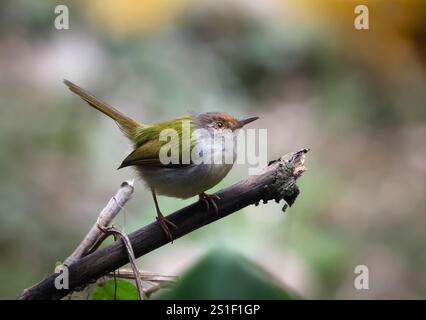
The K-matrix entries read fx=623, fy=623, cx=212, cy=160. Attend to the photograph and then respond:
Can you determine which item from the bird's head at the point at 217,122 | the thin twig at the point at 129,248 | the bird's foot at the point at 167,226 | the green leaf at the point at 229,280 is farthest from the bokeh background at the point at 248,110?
the green leaf at the point at 229,280

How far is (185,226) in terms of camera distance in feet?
5.27

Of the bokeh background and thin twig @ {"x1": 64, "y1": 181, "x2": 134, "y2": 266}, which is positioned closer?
thin twig @ {"x1": 64, "y1": 181, "x2": 134, "y2": 266}

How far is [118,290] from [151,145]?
0.75 m

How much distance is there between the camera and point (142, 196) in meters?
3.84

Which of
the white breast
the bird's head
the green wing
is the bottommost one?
the white breast

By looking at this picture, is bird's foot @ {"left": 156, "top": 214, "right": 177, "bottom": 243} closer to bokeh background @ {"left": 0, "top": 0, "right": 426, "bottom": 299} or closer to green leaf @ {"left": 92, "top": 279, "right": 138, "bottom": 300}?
green leaf @ {"left": 92, "top": 279, "right": 138, "bottom": 300}

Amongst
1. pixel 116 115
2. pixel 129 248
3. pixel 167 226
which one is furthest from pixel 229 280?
pixel 116 115

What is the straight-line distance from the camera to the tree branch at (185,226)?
4.54 feet

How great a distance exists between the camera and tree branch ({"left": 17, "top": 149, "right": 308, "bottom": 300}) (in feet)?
4.54

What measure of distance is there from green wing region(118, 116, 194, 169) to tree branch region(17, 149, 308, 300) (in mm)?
554

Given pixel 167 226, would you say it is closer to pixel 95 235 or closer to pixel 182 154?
pixel 95 235

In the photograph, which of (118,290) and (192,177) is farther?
(192,177)

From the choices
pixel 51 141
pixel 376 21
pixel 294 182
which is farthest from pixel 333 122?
pixel 294 182

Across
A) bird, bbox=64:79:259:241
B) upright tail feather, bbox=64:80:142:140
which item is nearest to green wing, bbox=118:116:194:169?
bird, bbox=64:79:259:241
